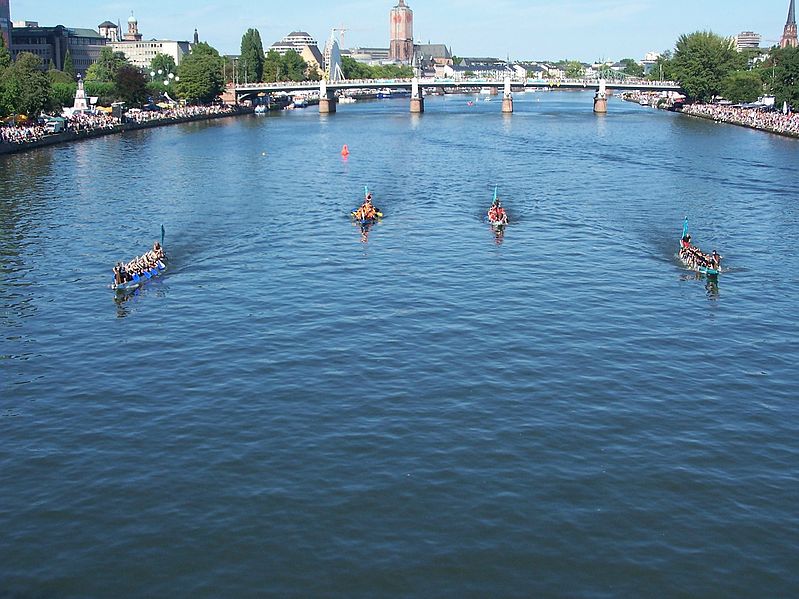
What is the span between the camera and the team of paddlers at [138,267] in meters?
55.0

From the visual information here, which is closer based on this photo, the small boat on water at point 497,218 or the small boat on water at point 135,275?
the small boat on water at point 135,275

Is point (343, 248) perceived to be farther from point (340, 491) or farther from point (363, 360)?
point (340, 491)

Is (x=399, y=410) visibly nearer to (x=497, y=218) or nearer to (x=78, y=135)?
(x=497, y=218)

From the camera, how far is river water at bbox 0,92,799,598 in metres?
26.9

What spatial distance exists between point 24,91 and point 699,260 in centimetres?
11556

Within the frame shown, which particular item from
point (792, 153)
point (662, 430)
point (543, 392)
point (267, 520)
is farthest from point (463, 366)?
point (792, 153)

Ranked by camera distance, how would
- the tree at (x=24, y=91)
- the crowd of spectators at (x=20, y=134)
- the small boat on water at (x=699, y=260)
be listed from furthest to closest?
the tree at (x=24, y=91)
the crowd of spectators at (x=20, y=134)
the small boat on water at (x=699, y=260)

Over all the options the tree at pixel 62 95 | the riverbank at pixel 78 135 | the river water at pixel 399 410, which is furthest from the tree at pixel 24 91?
the river water at pixel 399 410

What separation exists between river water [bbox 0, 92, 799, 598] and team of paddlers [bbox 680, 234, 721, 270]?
1.52 meters

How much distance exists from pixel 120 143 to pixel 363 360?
117693 mm

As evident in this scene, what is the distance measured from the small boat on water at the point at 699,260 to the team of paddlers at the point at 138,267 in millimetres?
35439

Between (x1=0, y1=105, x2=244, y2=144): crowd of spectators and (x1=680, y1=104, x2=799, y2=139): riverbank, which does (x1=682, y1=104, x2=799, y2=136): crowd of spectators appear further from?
(x1=0, y1=105, x2=244, y2=144): crowd of spectators

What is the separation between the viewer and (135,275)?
184 feet

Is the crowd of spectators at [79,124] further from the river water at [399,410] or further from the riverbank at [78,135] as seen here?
the river water at [399,410]
